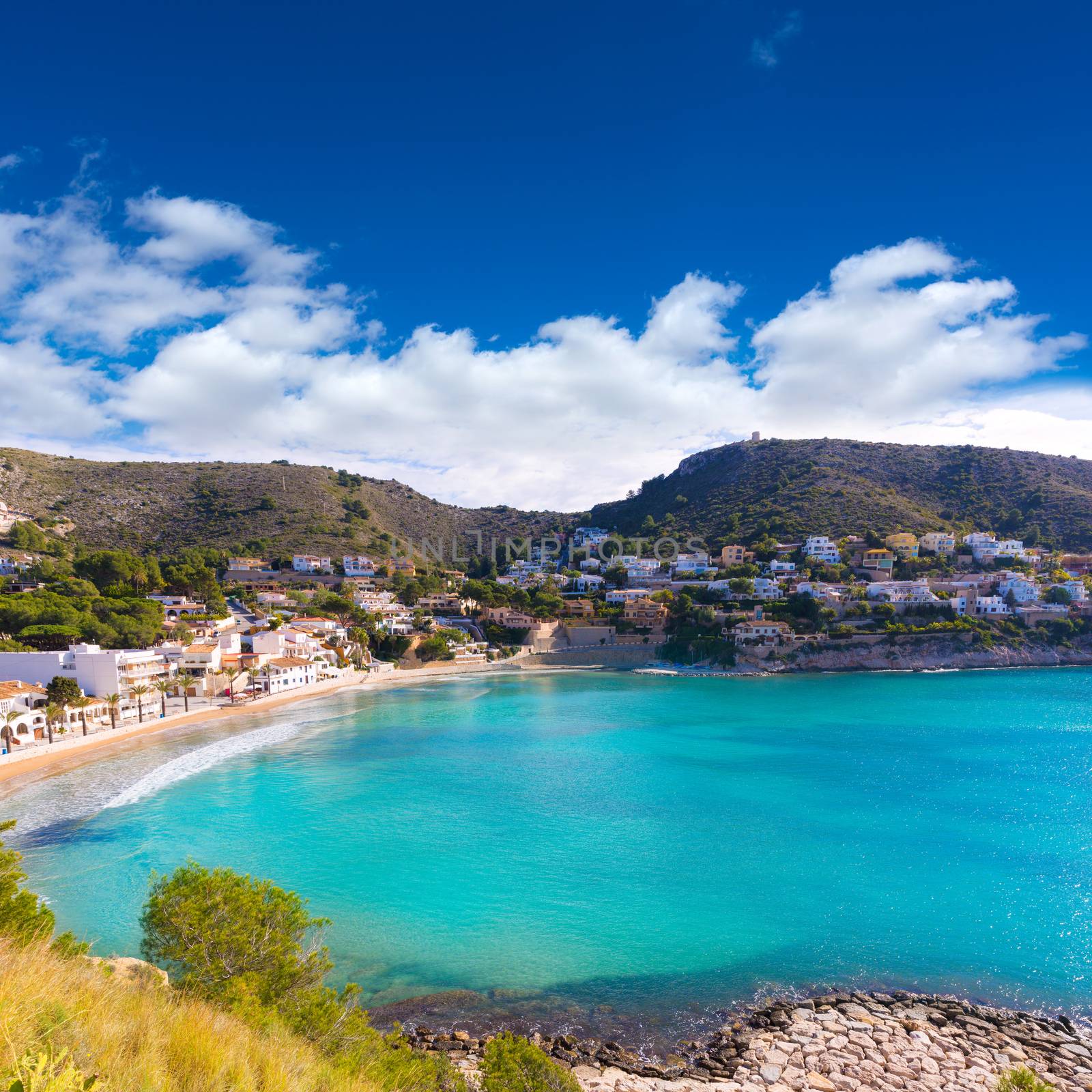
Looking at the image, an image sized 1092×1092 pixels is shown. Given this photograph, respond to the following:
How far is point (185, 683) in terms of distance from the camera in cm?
3716

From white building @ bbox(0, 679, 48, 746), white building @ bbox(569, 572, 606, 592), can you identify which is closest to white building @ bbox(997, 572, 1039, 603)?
white building @ bbox(569, 572, 606, 592)

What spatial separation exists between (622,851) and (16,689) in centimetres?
2632

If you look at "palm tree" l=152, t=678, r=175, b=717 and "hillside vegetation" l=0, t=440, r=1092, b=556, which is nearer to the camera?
"palm tree" l=152, t=678, r=175, b=717

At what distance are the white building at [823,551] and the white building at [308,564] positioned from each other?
2121 inches

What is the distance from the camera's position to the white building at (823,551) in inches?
2913

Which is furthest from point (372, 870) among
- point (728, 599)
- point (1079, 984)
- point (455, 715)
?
point (728, 599)

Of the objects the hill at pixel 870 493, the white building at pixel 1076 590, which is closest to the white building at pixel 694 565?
the hill at pixel 870 493

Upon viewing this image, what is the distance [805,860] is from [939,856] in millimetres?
3530

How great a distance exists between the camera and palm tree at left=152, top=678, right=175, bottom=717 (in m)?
35.3

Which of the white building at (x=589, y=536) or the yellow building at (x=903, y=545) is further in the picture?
the white building at (x=589, y=536)

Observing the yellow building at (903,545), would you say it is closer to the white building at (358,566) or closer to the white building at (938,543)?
the white building at (938,543)

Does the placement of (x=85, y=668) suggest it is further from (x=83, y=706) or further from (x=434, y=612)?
(x=434, y=612)

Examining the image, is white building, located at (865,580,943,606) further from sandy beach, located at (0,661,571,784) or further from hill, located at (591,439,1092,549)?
sandy beach, located at (0,661,571,784)

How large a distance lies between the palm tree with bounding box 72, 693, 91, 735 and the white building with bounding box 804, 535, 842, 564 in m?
66.6
